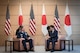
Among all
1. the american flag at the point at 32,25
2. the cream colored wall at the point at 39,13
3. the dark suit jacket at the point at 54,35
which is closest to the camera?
the dark suit jacket at the point at 54,35

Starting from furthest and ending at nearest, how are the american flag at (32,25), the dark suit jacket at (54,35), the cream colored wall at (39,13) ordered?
1. the cream colored wall at (39,13)
2. the american flag at (32,25)
3. the dark suit jacket at (54,35)

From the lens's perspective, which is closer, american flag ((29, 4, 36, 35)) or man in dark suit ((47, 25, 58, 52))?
man in dark suit ((47, 25, 58, 52))

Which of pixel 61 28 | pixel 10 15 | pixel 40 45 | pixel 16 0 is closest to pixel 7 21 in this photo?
pixel 10 15

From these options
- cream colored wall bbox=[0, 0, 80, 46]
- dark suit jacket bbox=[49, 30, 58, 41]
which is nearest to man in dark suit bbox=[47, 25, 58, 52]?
dark suit jacket bbox=[49, 30, 58, 41]

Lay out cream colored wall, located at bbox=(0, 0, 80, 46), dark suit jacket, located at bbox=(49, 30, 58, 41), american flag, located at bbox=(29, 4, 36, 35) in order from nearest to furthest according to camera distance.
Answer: dark suit jacket, located at bbox=(49, 30, 58, 41) < american flag, located at bbox=(29, 4, 36, 35) < cream colored wall, located at bbox=(0, 0, 80, 46)

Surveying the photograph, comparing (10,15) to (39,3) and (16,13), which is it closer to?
(16,13)

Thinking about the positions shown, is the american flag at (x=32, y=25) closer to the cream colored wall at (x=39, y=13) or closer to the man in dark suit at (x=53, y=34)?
the cream colored wall at (x=39, y=13)

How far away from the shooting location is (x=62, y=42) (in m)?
10.5

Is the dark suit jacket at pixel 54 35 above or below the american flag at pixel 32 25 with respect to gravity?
below

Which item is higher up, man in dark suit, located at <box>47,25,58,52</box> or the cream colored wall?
the cream colored wall

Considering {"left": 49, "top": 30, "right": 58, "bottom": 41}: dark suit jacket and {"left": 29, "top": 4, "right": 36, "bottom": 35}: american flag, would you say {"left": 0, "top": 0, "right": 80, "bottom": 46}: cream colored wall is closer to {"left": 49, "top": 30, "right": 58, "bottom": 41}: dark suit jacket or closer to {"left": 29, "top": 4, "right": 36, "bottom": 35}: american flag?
{"left": 29, "top": 4, "right": 36, "bottom": 35}: american flag

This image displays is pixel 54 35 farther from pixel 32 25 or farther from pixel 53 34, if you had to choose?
pixel 32 25

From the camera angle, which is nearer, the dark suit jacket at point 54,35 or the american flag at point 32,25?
the dark suit jacket at point 54,35

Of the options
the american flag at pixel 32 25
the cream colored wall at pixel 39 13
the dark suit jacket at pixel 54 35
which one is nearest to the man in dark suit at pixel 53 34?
the dark suit jacket at pixel 54 35
